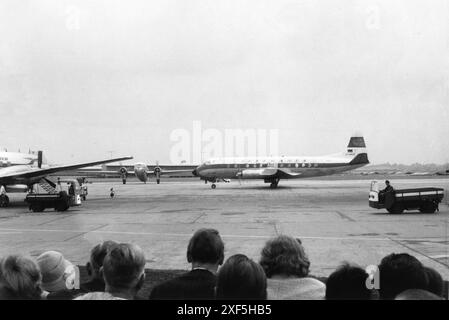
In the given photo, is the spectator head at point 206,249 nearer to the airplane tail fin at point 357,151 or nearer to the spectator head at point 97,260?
the spectator head at point 97,260

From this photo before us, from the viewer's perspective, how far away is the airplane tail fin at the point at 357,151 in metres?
61.5

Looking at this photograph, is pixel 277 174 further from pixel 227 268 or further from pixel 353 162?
pixel 227 268

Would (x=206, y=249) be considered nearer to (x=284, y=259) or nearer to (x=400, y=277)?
(x=284, y=259)

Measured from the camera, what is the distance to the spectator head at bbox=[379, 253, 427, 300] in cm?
438

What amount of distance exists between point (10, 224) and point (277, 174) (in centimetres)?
4123

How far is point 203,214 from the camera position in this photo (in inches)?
1014

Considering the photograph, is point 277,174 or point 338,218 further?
point 277,174

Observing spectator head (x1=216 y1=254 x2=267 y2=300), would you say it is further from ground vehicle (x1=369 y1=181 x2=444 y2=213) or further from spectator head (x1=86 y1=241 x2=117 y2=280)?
ground vehicle (x1=369 y1=181 x2=444 y2=213)

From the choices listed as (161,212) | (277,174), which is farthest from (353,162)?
(161,212)

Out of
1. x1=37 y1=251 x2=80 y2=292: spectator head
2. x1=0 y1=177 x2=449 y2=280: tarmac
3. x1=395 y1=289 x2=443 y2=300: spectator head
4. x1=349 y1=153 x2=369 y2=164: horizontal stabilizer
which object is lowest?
x1=0 y1=177 x2=449 y2=280: tarmac

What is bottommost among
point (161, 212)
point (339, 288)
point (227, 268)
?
point (161, 212)

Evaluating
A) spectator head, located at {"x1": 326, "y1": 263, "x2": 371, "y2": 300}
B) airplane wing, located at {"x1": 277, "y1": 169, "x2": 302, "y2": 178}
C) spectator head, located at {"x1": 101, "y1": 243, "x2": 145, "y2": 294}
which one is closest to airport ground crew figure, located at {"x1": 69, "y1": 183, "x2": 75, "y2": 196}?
spectator head, located at {"x1": 101, "y1": 243, "x2": 145, "y2": 294}

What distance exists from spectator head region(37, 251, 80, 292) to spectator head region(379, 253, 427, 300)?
3389mm

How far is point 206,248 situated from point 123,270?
1.20 metres
